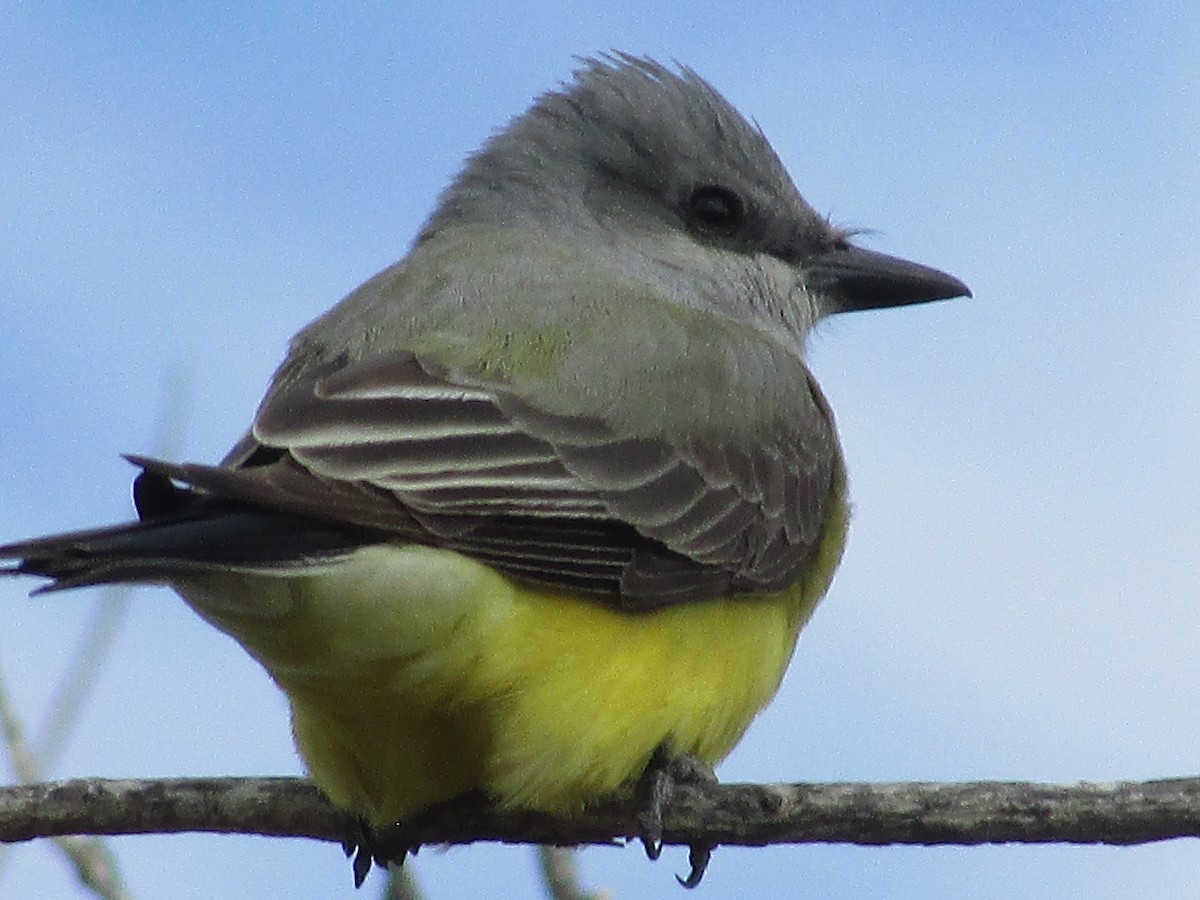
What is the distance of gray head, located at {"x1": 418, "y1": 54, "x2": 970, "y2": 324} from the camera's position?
607 cm

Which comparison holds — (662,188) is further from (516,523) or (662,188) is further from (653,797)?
(653,797)

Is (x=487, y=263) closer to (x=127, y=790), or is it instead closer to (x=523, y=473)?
Answer: (x=523, y=473)

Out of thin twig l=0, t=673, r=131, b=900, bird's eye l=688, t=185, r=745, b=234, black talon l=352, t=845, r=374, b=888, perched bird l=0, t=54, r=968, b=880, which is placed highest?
bird's eye l=688, t=185, r=745, b=234

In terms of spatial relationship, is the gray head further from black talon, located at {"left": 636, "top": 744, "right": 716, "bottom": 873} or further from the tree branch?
the tree branch

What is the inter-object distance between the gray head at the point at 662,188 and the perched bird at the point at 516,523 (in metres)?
0.06

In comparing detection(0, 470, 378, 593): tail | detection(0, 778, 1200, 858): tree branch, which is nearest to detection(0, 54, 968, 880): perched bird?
detection(0, 470, 378, 593): tail

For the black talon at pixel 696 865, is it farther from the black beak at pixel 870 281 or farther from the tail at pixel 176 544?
the black beak at pixel 870 281

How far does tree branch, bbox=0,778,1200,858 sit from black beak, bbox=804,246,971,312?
7.78 ft

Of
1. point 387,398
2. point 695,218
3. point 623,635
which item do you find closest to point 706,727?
point 623,635

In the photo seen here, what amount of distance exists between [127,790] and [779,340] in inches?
102

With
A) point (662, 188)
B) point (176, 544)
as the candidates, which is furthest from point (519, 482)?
point (662, 188)

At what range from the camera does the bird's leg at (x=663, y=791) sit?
4324 mm

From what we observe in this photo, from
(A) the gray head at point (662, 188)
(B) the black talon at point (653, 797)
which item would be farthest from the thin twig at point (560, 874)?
(A) the gray head at point (662, 188)

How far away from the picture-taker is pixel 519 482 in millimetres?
4250
